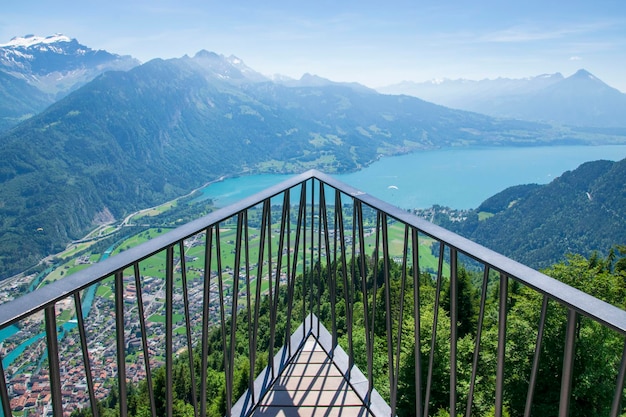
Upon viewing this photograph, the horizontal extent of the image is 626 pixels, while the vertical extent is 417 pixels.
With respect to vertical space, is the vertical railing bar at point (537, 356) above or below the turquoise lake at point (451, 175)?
above

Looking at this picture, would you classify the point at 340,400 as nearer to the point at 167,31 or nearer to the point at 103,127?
the point at 167,31

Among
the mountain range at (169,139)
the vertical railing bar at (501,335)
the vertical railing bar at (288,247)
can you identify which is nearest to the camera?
the vertical railing bar at (501,335)

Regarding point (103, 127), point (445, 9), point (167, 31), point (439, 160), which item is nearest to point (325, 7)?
point (445, 9)

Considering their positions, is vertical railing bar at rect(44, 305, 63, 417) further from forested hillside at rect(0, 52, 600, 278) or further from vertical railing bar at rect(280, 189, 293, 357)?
forested hillside at rect(0, 52, 600, 278)

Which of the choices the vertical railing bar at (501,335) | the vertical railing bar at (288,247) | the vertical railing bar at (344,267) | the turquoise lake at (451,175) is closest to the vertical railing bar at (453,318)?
the vertical railing bar at (501,335)

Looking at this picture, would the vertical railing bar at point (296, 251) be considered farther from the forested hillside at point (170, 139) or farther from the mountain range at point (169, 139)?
the mountain range at point (169, 139)

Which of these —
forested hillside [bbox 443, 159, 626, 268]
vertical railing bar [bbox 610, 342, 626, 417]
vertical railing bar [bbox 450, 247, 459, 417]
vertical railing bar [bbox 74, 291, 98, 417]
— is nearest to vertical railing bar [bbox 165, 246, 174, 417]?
vertical railing bar [bbox 74, 291, 98, 417]

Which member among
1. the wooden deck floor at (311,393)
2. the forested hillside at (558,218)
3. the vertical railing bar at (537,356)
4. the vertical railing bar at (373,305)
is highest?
the vertical railing bar at (537,356)
